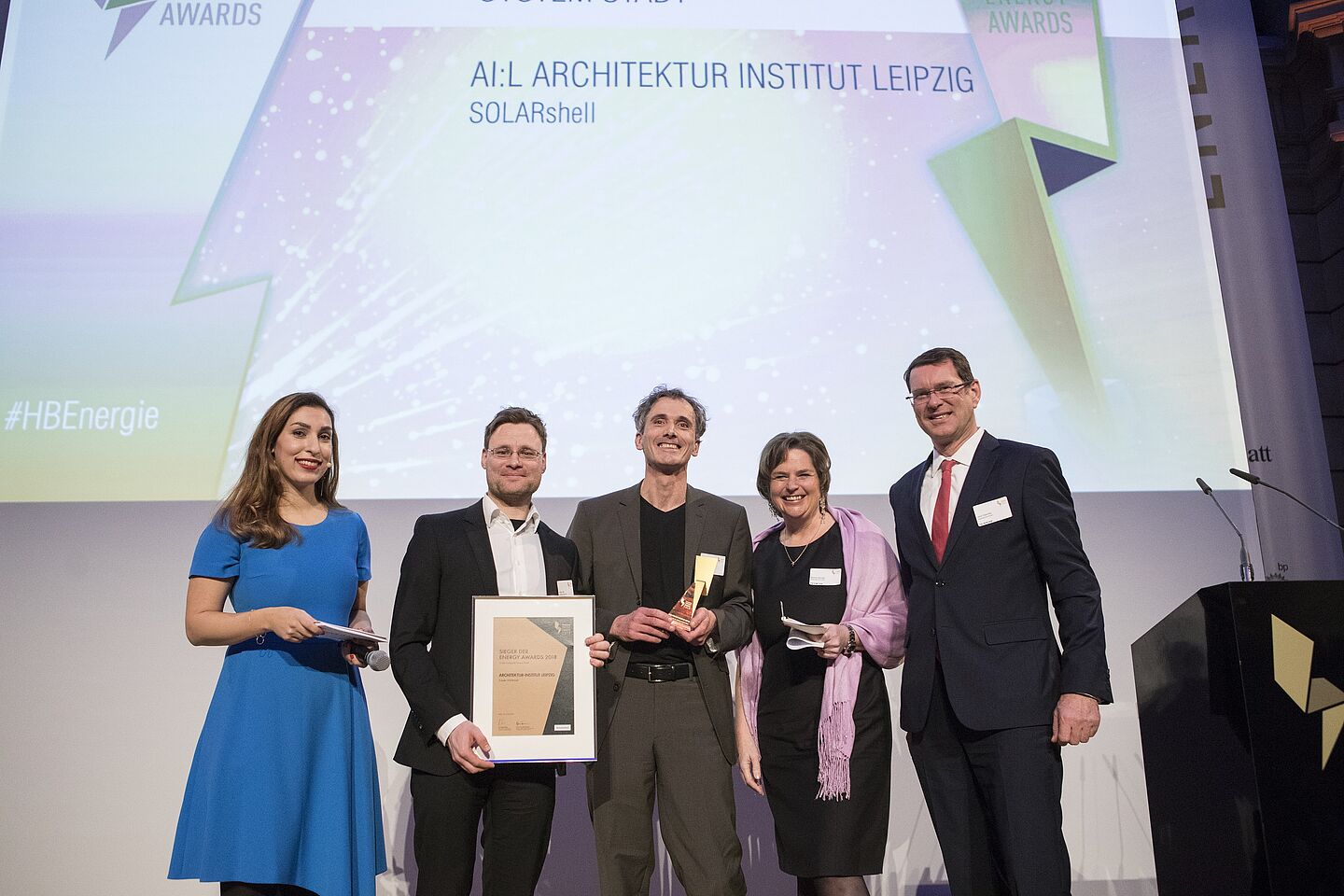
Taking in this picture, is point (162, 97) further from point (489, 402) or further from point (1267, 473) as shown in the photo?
point (1267, 473)

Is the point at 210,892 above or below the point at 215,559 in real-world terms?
below

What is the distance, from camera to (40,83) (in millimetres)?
3906

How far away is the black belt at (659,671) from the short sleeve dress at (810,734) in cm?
28

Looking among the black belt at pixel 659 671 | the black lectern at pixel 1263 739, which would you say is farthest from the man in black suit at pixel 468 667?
the black lectern at pixel 1263 739

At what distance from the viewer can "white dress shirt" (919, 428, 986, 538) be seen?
2600 mm

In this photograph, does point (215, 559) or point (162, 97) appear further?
point (162, 97)

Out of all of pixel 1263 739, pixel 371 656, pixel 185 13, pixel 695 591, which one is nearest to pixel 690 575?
pixel 695 591

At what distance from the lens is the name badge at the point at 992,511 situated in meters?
2.49

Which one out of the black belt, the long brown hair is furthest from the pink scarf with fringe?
the long brown hair

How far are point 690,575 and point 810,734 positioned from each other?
513mm

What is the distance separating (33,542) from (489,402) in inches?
67.1

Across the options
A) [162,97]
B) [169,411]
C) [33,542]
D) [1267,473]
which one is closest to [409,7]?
[162,97]

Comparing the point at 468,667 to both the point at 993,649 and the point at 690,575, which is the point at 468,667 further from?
the point at 993,649

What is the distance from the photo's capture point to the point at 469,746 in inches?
92.2
